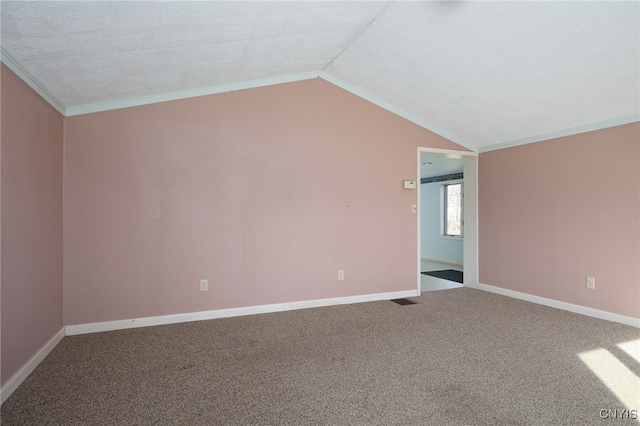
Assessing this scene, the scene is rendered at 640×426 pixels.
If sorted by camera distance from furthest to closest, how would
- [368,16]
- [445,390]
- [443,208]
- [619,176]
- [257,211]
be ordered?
[443,208], [257,211], [619,176], [368,16], [445,390]

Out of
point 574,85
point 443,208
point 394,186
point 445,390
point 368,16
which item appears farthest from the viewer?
point 443,208

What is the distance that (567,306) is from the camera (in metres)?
3.86

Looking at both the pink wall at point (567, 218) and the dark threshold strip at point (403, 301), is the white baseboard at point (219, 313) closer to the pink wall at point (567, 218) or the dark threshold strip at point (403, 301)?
the dark threshold strip at point (403, 301)

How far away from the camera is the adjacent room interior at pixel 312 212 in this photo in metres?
2.05

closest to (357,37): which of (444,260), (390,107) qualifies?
(390,107)

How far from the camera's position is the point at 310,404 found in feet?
6.38

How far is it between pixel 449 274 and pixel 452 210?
7.20 ft

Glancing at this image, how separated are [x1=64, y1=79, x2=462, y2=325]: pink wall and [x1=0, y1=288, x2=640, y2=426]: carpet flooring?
490 mm

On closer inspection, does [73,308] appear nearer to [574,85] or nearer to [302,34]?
[302,34]

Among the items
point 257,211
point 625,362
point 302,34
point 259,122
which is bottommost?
point 625,362

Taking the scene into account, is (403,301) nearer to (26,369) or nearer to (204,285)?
(204,285)

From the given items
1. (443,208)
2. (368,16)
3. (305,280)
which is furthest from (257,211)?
(443,208)

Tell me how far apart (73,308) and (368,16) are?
375 cm

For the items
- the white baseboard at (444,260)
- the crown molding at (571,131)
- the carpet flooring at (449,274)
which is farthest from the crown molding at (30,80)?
the white baseboard at (444,260)
